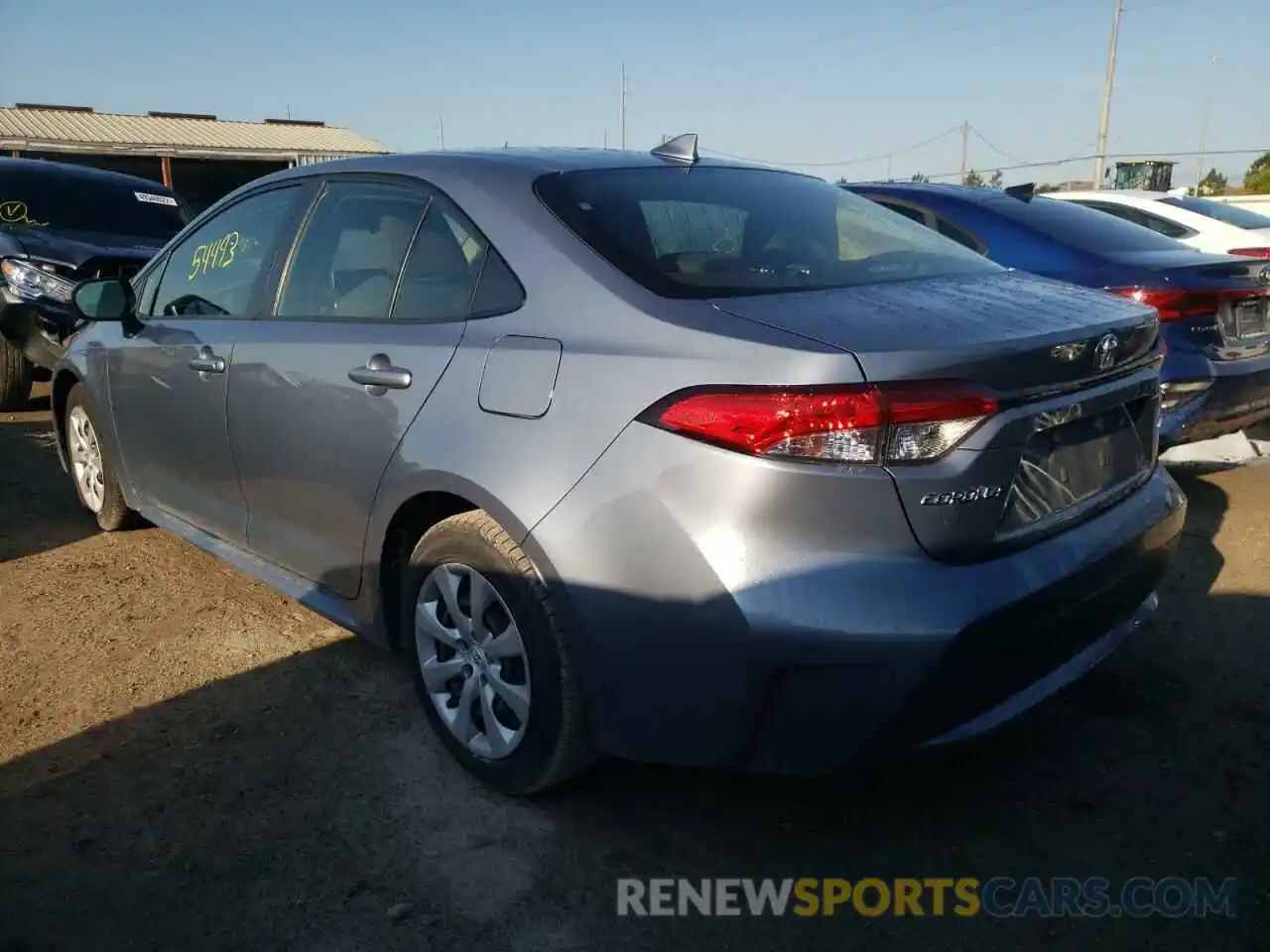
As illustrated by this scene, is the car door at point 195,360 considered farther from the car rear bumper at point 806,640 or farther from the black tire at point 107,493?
the car rear bumper at point 806,640

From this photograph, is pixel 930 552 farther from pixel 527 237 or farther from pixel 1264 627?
pixel 1264 627

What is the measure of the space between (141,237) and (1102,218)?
6.68m

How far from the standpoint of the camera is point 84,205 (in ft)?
25.8

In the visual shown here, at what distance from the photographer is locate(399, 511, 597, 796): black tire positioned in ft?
7.79

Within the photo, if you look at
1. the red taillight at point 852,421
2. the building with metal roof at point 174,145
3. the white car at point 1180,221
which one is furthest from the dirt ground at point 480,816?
the building with metal roof at point 174,145

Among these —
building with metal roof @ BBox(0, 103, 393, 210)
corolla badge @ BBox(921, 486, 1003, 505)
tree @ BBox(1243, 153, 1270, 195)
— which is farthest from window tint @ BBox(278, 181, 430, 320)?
tree @ BBox(1243, 153, 1270, 195)

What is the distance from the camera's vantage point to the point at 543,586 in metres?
2.35

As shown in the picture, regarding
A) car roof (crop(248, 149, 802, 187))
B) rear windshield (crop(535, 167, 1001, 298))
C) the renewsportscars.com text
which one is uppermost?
car roof (crop(248, 149, 802, 187))

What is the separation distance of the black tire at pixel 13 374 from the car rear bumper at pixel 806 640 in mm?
6578

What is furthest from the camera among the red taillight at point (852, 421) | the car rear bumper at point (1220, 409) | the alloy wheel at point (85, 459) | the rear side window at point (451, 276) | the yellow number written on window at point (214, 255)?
the alloy wheel at point (85, 459)

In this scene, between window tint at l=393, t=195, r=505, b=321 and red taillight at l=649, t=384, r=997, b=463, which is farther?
window tint at l=393, t=195, r=505, b=321

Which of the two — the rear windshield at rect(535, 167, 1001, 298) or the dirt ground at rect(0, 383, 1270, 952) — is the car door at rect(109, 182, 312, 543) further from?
the rear windshield at rect(535, 167, 1001, 298)

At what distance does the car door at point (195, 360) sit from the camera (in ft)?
11.5

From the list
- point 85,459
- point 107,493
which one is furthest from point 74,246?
point 107,493
